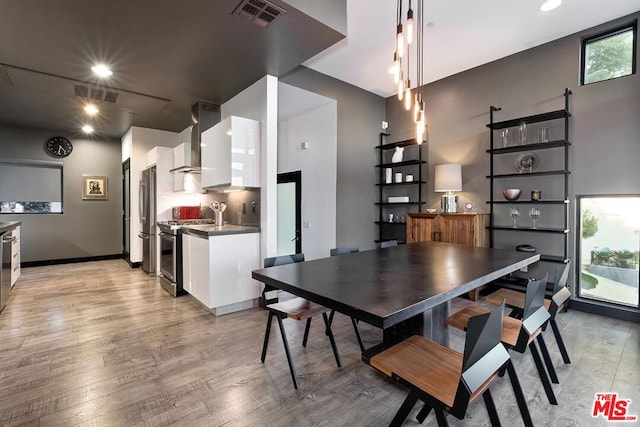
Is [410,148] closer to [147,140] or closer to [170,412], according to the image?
[170,412]

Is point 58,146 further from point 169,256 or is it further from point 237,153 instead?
point 237,153

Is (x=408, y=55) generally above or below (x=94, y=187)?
above

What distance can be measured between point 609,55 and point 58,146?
371 inches

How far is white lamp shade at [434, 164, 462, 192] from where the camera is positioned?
438 cm

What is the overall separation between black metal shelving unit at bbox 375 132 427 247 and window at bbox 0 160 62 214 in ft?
22.3

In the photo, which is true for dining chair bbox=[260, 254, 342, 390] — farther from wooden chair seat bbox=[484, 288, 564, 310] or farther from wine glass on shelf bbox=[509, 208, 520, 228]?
wine glass on shelf bbox=[509, 208, 520, 228]

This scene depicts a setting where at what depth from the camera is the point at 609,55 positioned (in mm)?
3482

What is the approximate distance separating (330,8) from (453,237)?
314cm

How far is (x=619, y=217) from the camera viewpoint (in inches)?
136

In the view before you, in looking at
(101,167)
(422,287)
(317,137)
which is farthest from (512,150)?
(101,167)

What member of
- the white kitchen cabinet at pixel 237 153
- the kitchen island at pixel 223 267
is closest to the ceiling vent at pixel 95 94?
the white kitchen cabinet at pixel 237 153

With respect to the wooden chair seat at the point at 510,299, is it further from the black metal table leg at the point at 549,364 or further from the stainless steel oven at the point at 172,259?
the stainless steel oven at the point at 172,259

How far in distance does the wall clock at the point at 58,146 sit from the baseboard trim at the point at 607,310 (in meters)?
9.36

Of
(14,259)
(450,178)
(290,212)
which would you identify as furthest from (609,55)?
(14,259)
